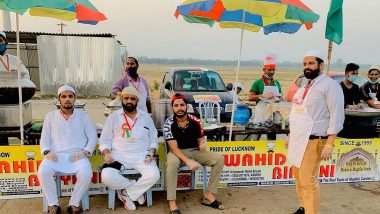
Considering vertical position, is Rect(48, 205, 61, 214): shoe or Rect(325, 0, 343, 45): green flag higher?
Rect(325, 0, 343, 45): green flag

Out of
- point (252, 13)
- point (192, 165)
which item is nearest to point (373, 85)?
point (252, 13)

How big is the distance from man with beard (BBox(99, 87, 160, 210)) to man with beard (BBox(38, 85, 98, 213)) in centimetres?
22

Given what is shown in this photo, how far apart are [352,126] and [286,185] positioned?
1.58 m

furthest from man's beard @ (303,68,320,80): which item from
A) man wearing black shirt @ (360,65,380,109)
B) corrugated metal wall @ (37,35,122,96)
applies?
corrugated metal wall @ (37,35,122,96)

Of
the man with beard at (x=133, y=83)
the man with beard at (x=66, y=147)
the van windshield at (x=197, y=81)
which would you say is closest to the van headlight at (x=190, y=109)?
the van windshield at (x=197, y=81)

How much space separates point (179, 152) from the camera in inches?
168

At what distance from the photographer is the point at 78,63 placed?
701 inches

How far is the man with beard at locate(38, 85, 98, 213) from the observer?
3.96m

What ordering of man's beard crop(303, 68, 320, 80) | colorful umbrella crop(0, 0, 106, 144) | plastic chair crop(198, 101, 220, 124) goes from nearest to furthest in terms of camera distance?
man's beard crop(303, 68, 320, 80) → colorful umbrella crop(0, 0, 106, 144) → plastic chair crop(198, 101, 220, 124)

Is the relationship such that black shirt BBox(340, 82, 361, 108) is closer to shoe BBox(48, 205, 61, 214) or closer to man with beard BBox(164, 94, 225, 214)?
man with beard BBox(164, 94, 225, 214)

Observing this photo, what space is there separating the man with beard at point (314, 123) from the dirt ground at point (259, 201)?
3.05 feet

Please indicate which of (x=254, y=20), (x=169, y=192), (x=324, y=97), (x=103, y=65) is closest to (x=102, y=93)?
(x=103, y=65)

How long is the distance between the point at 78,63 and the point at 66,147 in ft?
47.7

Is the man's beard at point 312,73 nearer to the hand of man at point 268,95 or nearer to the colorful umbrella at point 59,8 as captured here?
the hand of man at point 268,95
